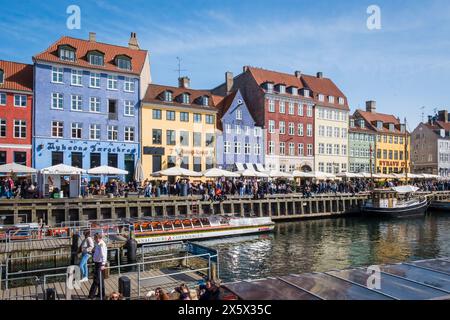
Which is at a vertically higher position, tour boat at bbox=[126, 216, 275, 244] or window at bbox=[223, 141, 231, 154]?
window at bbox=[223, 141, 231, 154]

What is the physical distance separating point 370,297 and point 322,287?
4.12 ft

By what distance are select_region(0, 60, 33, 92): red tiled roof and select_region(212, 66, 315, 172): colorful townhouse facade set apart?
28.6 metres

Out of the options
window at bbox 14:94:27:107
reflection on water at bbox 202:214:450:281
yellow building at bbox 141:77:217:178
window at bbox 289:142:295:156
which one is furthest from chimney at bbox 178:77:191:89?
reflection on water at bbox 202:214:450:281

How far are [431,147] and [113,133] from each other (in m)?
67.5

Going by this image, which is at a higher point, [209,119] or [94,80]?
[94,80]

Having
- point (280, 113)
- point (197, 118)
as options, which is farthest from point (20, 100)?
point (280, 113)

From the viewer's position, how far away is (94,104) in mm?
41875

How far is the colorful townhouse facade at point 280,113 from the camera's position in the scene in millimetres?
55062

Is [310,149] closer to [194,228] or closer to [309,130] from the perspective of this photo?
[309,130]

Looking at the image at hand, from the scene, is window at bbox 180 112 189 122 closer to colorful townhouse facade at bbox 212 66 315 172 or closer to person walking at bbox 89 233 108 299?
colorful townhouse facade at bbox 212 66 315 172

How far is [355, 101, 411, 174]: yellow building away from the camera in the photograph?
69.0 metres

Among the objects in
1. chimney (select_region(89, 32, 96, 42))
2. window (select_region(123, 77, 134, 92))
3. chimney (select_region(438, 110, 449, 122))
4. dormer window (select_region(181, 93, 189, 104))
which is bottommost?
dormer window (select_region(181, 93, 189, 104))

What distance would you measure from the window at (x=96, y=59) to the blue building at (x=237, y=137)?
16588 mm
